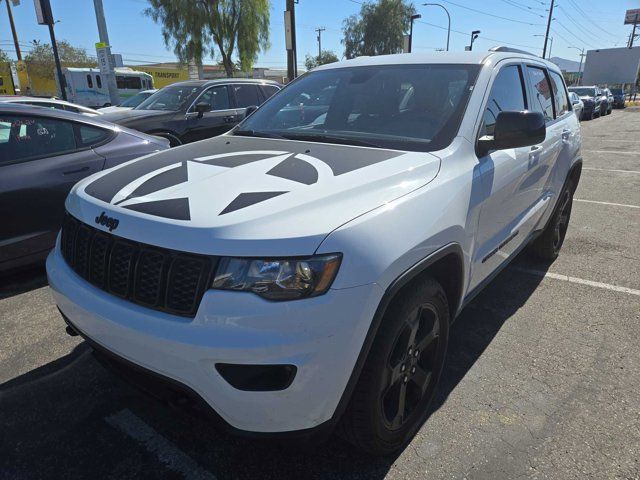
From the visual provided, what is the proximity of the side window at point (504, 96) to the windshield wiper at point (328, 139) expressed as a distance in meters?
0.66

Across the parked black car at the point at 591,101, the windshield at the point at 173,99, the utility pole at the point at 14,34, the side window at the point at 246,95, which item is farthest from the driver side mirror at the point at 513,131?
the utility pole at the point at 14,34

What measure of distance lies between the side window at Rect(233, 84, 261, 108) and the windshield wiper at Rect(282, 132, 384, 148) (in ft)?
21.2

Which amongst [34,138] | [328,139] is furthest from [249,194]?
[34,138]

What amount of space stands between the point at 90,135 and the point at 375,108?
9.59ft

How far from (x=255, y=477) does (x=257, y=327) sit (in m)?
0.90

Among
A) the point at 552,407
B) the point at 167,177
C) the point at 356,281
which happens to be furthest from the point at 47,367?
the point at 552,407

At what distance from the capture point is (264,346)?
1.57m

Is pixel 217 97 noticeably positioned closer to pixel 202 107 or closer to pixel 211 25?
pixel 202 107

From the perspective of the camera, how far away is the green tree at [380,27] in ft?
181

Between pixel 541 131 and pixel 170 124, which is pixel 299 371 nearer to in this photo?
pixel 541 131

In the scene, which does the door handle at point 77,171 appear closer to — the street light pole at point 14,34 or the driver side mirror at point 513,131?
the driver side mirror at point 513,131

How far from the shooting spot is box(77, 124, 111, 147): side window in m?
4.33

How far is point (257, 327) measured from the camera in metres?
1.58

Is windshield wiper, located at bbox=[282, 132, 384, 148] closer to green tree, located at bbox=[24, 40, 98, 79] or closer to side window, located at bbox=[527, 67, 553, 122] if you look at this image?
side window, located at bbox=[527, 67, 553, 122]
